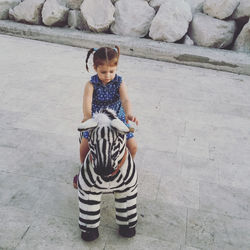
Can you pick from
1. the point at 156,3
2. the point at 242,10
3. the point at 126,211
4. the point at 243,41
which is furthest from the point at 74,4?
the point at 126,211

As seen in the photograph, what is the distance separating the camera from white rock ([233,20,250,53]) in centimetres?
581

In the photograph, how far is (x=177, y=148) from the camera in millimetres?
3229

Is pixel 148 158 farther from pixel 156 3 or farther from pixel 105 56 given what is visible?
pixel 156 3

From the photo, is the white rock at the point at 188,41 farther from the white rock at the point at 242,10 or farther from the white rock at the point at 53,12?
the white rock at the point at 53,12

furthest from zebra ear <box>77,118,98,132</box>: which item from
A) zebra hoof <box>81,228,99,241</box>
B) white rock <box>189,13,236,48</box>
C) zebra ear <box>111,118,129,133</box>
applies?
white rock <box>189,13,236,48</box>

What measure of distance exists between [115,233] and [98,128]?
89 cm

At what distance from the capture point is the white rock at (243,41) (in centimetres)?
581

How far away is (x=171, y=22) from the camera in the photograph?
5.93 metres

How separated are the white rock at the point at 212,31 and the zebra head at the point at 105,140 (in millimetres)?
4747

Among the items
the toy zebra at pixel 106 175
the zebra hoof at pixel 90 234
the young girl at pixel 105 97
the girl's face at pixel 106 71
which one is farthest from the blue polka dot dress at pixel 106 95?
the zebra hoof at pixel 90 234

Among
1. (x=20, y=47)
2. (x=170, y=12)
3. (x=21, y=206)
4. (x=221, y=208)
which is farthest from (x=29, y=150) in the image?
(x=170, y=12)

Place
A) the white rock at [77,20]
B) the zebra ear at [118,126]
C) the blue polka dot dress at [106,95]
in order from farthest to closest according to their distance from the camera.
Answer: the white rock at [77,20]
the blue polka dot dress at [106,95]
the zebra ear at [118,126]

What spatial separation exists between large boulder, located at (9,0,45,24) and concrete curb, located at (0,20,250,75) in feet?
0.53

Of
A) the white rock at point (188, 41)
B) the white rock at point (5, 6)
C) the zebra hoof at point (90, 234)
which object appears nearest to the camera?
the zebra hoof at point (90, 234)
